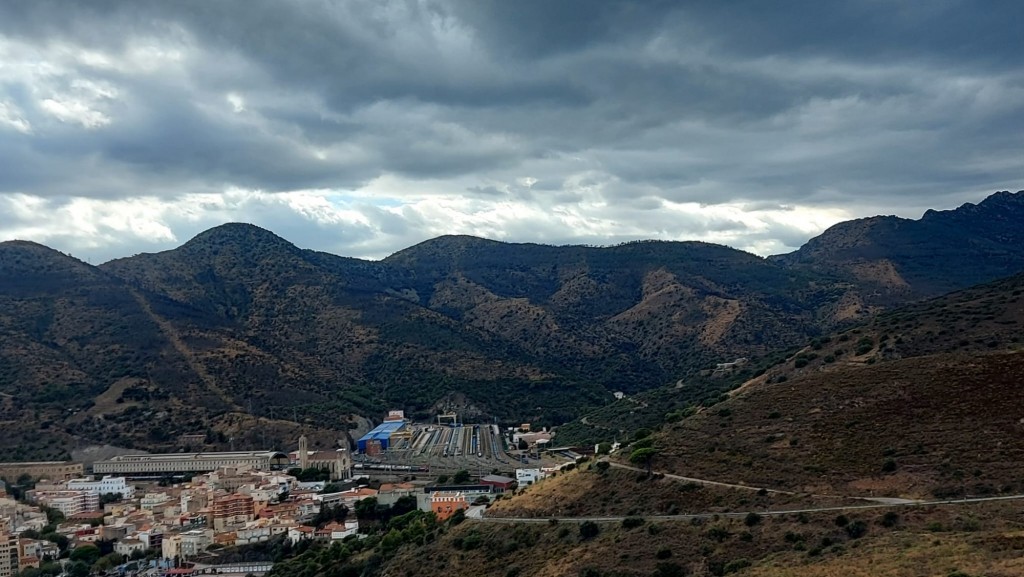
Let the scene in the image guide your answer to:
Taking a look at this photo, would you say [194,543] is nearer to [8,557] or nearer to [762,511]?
[8,557]

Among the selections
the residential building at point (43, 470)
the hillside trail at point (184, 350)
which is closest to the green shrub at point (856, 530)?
the residential building at point (43, 470)

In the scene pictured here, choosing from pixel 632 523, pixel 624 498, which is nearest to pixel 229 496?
pixel 624 498

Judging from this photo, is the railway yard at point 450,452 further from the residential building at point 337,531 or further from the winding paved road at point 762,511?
the winding paved road at point 762,511

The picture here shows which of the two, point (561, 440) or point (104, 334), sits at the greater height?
point (104, 334)

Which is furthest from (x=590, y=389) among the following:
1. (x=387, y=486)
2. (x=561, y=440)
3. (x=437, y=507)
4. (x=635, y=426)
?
(x=437, y=507)

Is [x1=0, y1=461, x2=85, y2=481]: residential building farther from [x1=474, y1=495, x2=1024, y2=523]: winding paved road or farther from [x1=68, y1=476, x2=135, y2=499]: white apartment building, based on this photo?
[x1=474, y1=495, x2=1024, y2=523]: winding paved road

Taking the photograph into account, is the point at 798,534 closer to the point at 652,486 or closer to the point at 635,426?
the point at 652,486
